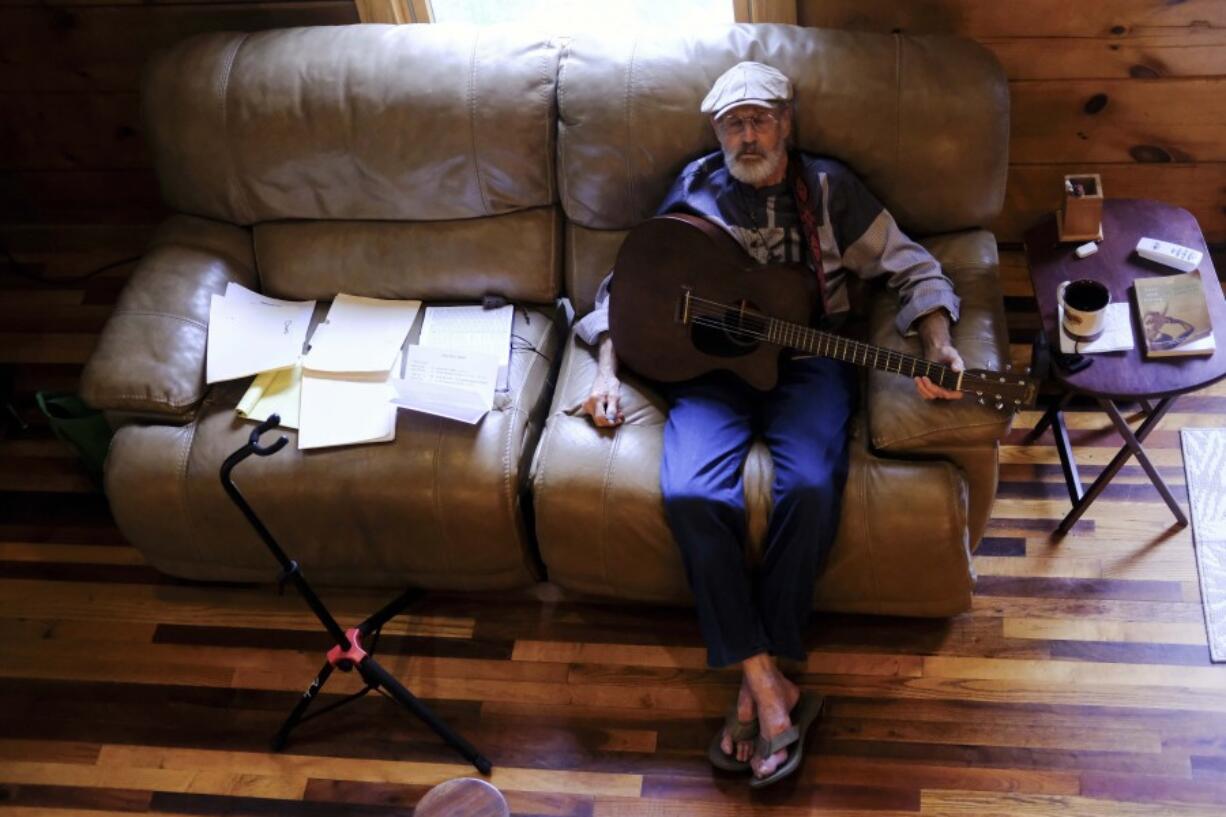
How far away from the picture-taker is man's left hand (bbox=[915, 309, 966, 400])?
2.16 m

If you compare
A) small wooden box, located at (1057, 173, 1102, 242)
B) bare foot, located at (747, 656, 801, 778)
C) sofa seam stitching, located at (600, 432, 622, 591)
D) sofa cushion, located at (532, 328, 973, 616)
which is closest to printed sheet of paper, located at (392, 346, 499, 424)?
sofa cushion, located at (532, 328, 973, 616)

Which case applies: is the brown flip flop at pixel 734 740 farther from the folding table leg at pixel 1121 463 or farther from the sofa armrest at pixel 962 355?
the folding table leg at pixel 1121 463

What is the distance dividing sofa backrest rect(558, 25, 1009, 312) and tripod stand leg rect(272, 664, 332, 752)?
116cm

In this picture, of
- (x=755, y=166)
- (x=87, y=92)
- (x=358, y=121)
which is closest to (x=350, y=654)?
(x=358, y=121)

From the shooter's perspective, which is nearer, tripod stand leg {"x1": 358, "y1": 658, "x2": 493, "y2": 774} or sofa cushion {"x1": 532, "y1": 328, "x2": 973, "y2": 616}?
sofa cushion {"x1": 532, "y1": 328, "x2": 973, "y2": 616}

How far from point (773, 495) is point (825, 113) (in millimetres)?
795

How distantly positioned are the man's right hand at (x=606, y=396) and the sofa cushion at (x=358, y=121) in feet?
1.40

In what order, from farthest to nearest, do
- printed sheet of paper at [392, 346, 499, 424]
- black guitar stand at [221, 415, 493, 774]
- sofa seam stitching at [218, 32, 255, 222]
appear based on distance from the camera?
sofa seam stitching at [218, 32, 255, 222], printed sheet of paper at [392, 346, 499, 424], black guitar stand at [221, 415, 493, 774]

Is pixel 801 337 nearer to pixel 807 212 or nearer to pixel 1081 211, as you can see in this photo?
pixel 807 212

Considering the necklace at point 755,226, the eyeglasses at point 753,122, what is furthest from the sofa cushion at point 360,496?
the eyeglasses at point 753,122

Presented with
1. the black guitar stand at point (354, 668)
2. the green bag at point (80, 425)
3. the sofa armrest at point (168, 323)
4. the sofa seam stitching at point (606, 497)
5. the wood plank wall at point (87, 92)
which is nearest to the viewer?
the black guitar stand at point (354, 668)

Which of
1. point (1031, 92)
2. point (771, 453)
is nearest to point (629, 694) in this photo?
point (771, 453)

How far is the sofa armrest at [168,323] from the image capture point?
2.49 m

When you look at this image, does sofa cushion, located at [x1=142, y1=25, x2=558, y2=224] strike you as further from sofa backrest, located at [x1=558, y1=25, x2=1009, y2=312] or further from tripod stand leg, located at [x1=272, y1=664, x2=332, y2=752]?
tripod stand leg, located at [x1=272, y1=664, x2=332, y2=752]
